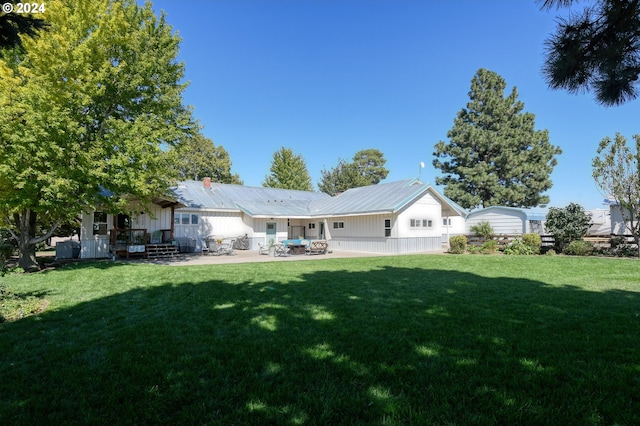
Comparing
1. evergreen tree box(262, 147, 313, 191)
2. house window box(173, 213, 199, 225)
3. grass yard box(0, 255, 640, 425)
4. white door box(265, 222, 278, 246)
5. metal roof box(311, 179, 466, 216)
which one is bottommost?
grass yard box(0, 255, 640, 425)

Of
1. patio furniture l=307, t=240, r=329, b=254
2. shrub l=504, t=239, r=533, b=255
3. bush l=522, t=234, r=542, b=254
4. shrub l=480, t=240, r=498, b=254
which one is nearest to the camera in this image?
shrub l=504, t=239, r=533, b=255

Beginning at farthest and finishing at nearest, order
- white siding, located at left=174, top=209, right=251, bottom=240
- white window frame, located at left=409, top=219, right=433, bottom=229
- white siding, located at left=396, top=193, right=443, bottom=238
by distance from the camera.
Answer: white window frame, located at left=409, top=219, right=433, bottom=229 → white siding, located at left=174, top=209, right=251, bottom=240 → white siding, located at left=396, top=193, right=443, bottom=238

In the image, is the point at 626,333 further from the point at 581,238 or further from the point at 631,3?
the point at 581,238

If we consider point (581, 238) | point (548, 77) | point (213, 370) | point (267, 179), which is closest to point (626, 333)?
point (548, 77)

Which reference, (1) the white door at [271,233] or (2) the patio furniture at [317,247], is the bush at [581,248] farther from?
(1) the white door at [271,233]

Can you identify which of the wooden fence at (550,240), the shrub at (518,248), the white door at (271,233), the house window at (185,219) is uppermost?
the house window at (185,219)

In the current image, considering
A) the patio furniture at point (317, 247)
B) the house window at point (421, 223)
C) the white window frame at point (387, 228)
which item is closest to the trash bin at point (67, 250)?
the patio furniture at point (317, 247)

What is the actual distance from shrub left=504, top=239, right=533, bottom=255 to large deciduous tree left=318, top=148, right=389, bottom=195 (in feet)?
108

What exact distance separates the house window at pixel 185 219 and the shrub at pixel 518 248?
65.1ft

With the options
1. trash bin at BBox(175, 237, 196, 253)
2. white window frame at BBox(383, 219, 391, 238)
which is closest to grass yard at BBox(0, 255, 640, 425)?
trash bin at BBox(175, 237, 196, 253)

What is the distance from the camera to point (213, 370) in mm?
3619

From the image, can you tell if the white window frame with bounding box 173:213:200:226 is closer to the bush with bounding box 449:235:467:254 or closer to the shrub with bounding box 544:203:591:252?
the bush with bounding box 449:235:467:254

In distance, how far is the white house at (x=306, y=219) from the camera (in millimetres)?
21125

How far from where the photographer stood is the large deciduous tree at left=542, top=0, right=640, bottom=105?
14.2 feet
